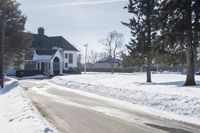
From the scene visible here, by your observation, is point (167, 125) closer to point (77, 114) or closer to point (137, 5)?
point (77, 114)

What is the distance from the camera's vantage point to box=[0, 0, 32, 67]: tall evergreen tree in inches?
1762

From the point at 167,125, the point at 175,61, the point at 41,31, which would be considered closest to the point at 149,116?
the point at 167,125

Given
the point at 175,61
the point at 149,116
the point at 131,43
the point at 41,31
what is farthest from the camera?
the point at 41,31

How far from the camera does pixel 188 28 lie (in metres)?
28.7

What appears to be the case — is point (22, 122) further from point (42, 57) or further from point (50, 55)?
point (50, 55)

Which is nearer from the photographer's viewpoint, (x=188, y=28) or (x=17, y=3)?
(x=188, y=28)

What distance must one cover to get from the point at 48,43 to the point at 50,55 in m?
10.4

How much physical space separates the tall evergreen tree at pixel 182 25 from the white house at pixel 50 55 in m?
44.7

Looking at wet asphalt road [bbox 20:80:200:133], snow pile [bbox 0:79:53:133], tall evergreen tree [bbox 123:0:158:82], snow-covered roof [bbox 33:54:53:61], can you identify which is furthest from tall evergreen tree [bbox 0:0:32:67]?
snow-covered roof [bbox 33:54:53:61]

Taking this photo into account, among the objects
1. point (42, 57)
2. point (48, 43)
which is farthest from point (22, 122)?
point (48, 43)

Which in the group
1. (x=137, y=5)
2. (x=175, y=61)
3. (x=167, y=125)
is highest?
(x=137, y=5)

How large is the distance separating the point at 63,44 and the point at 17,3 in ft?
188

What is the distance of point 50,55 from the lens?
86.7m

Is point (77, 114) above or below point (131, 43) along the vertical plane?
below
